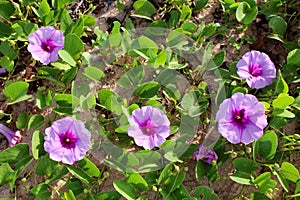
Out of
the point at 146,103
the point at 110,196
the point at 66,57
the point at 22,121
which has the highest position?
the point at 66,57

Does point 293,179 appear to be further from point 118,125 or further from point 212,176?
point 118,125

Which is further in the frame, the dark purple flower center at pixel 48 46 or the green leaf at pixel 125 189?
the dark purple flower center at pixel 48 46

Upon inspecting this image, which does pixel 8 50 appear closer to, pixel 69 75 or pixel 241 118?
pixel 69 75

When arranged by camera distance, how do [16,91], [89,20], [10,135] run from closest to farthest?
[16,91]
[10,135]
[89,20]

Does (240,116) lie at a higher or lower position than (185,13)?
lower

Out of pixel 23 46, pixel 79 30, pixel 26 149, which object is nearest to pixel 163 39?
pixel 79 30

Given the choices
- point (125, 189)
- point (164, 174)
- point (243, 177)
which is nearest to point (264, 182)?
point (243, 177)

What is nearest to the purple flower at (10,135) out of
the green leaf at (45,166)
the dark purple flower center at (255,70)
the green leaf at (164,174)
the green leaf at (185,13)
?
the green leaf at (45,166)

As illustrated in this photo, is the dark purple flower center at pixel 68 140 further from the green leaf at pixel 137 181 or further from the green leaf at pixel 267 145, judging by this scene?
the green leaf at pixel 267 145
